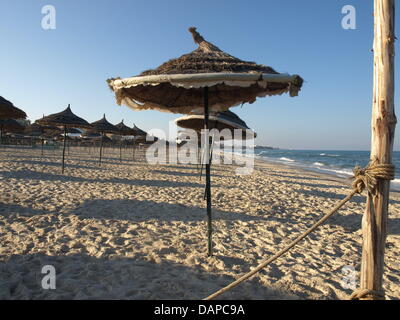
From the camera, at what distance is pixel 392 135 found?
5.39 feet

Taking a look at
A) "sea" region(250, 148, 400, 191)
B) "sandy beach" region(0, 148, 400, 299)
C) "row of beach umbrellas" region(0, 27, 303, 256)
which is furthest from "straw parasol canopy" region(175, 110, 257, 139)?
"sea" region(250, 148, 400, 191)

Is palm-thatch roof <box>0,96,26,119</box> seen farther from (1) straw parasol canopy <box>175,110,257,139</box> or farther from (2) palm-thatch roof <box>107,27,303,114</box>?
(2) palm-thatch roof <box>107,27,303,114</box>

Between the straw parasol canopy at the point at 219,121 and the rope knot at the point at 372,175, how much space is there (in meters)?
4.59

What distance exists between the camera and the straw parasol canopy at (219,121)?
6183 millimetres

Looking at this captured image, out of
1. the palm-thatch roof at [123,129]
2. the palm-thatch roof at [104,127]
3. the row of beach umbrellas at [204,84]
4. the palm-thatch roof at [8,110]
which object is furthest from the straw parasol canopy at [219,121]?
the palm-thatch roof at [123,129]

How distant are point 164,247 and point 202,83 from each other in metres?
2.53

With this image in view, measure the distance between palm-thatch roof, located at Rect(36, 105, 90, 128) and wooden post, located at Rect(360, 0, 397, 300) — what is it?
33.2 feet

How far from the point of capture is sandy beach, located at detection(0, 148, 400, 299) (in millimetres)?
2598

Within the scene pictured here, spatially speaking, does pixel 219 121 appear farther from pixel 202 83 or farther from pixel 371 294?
Result: pixel 371 294

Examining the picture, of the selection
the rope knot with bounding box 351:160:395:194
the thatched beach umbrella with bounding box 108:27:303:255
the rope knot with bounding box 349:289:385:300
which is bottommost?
the rope knot with bounding box 349:289:385:300

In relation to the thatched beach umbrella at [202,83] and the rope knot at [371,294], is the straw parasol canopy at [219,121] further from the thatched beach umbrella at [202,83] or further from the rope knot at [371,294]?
the rope knot at [371,294]

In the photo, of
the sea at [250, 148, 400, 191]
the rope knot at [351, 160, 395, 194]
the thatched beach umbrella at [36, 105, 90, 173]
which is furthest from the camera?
the sea at [250, 148, 400, 191]
